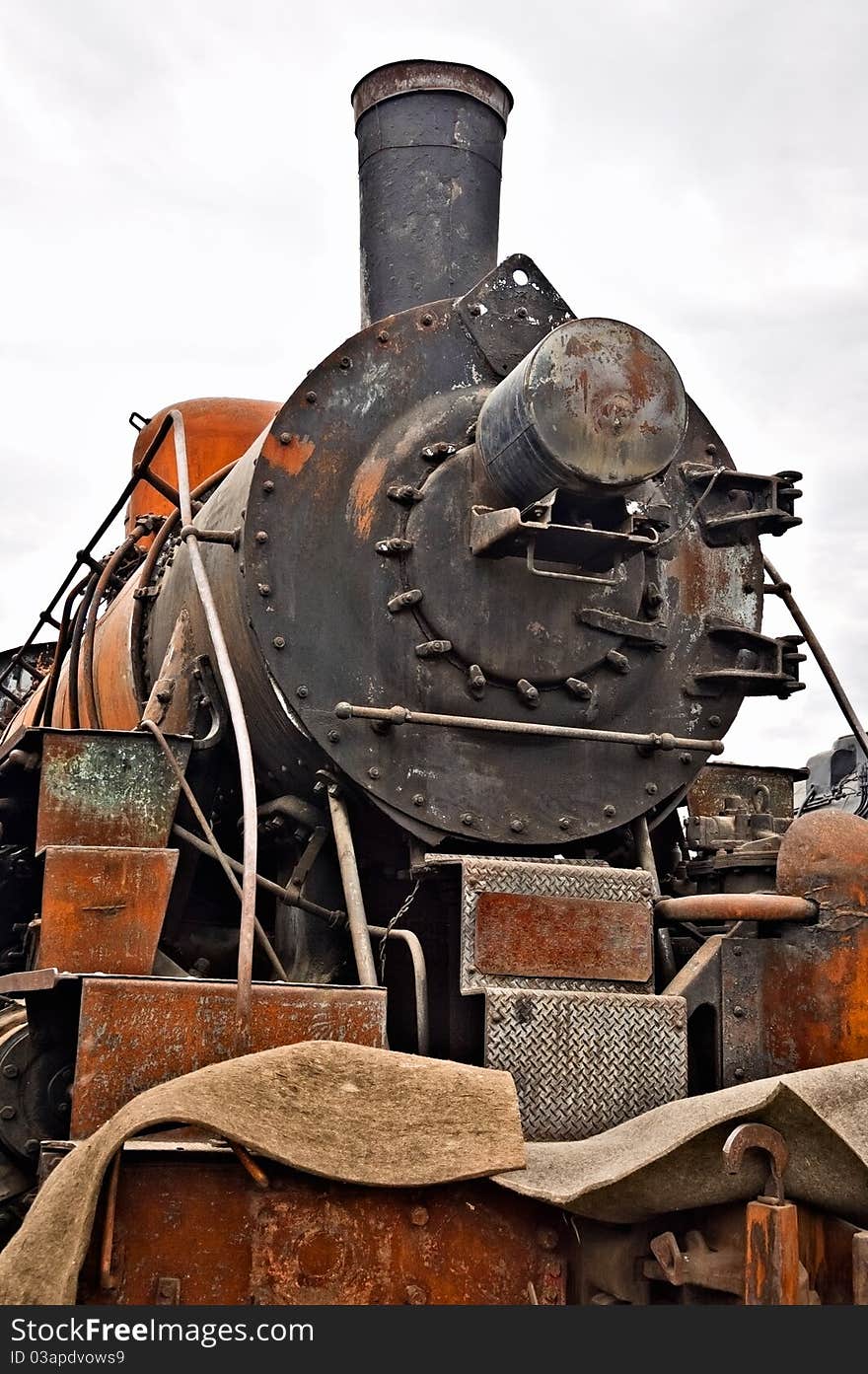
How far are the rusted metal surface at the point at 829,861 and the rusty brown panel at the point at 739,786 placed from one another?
143 centimetres

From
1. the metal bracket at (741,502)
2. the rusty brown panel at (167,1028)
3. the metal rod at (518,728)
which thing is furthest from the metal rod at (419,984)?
the metal bracket at (741,502)

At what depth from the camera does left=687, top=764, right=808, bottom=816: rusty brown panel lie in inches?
217

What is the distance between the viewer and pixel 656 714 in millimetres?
4645

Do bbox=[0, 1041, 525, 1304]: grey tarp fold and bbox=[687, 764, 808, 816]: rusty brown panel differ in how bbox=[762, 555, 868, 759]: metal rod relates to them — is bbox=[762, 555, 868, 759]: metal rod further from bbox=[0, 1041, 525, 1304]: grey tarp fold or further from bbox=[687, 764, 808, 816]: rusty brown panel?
bbox=[0, 1041, 525, 1304]: grey tarp fold

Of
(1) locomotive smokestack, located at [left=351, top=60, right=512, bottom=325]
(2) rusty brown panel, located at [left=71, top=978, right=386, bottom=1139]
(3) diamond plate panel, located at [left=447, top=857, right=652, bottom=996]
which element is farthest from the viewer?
(1) locomotive smokestack, located at [left=351, top=60, right=512, bottom=325]

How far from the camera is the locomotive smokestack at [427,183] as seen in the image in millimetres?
5094

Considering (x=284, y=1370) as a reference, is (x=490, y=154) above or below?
above

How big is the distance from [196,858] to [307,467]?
3.63 ft

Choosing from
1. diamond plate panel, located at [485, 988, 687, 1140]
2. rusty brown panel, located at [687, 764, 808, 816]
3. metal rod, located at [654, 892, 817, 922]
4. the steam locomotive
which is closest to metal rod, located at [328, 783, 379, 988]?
the steam locomotive

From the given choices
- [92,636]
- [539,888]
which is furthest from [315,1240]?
[92,636]

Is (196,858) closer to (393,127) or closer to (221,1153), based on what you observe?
(221,1153)

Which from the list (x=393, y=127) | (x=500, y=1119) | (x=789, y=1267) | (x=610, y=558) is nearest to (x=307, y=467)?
(x=610, y=558)

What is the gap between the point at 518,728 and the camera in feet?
14.2

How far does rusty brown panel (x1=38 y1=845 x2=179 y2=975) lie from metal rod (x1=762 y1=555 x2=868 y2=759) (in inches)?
84.6
